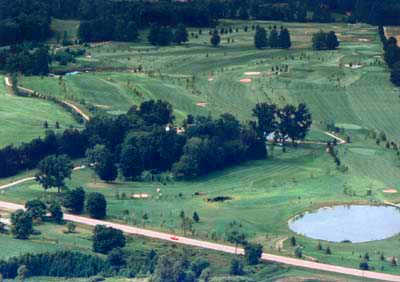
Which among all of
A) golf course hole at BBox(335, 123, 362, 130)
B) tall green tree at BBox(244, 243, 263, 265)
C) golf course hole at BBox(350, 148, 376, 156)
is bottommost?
tall green tree at BBox(244, 243, 263, 265)

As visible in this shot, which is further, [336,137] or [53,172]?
[336,137]

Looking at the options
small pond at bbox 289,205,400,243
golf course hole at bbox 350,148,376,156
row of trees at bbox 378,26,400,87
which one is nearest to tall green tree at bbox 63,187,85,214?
small pond at bbox 289,205,400,243

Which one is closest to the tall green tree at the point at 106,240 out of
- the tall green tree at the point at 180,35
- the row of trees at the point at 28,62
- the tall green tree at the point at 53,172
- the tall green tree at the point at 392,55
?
the tall green tree at the point at 53,172

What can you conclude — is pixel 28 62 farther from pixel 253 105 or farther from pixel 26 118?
pixel 253 105

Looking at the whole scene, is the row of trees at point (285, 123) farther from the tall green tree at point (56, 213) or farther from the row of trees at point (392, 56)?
the tall green tree at point (56, 213)

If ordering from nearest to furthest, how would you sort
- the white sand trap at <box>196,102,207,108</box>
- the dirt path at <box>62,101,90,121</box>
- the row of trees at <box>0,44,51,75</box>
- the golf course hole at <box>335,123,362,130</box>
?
the golf course hole at <box>335,123,362,130</box>, the dirt path at <box>62,101,90,121</box>, the white sand trap at <box>196,102,207,108</box>, the row of trees at <box>0,44,51,75</box>

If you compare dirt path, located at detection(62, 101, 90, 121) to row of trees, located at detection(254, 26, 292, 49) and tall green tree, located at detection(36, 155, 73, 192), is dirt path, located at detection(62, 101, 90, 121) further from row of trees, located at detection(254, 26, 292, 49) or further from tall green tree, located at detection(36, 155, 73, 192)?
row of trees, located at detection(254, 26, 292, 49)

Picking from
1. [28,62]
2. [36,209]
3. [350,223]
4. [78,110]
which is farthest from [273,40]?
[36,209]
